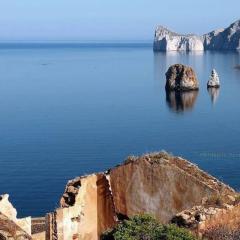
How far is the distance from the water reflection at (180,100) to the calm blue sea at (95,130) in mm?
225

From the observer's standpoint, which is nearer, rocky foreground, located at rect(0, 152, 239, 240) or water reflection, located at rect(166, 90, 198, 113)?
rocky foreground, located at rect(0, 152, 239, 240)

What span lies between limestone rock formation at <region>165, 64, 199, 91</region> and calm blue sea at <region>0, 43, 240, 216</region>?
253 centimetres

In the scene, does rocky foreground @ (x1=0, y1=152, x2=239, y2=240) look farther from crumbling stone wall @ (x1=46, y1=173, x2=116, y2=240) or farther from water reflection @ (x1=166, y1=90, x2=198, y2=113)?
water reflection @ (x1=166, y1=90, x2=198, y2=113)

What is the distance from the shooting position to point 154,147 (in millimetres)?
66500

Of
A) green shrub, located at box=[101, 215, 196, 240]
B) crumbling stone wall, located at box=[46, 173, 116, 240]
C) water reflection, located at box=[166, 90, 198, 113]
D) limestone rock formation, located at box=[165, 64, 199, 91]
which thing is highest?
green shrub, located at box=[101, 215, 196, 240]

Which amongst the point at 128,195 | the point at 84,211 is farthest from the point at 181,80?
the point at 84,211

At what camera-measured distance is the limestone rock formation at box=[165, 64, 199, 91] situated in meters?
135

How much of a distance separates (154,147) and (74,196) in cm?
4431

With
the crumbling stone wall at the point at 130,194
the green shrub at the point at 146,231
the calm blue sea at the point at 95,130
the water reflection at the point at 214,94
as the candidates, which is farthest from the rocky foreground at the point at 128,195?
the water reflection at the point at 214,94

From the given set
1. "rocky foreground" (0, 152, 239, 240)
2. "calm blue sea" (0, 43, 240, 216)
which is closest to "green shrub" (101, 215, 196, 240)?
"rocky foreground" (0, 152, 239, 240)

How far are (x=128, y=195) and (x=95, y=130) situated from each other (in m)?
54.5

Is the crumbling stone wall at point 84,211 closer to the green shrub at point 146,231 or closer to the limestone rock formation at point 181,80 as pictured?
the green shrub at point 146,231

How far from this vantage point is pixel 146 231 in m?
15.2

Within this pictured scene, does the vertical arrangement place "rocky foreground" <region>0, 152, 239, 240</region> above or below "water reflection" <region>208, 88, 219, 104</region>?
above
